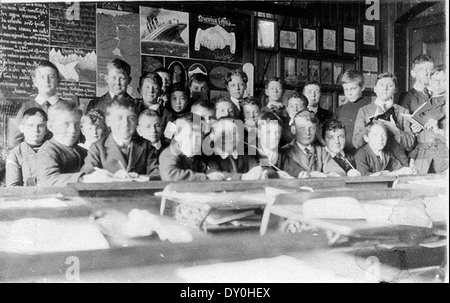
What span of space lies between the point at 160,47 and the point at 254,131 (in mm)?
762

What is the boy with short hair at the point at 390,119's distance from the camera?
11.5 feet

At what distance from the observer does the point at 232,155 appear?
3391mm

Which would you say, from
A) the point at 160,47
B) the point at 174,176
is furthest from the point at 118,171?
the point at 160,47

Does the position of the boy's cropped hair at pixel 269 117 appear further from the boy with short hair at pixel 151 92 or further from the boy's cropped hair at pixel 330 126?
the boy with short hair at pixel 151 92

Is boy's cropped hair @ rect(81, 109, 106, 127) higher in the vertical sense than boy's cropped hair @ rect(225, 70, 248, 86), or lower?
lower

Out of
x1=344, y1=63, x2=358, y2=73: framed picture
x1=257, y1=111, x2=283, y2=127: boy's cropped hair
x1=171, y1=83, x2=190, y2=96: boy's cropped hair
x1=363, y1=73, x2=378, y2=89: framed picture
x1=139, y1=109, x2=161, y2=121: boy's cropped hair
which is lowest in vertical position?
x1=257, y1=111, x2=283, y2=127: boy's cropped hair

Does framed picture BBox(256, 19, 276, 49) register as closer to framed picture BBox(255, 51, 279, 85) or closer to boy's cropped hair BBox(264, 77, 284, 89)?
framed picture BBox(255, 51, 279, 85)

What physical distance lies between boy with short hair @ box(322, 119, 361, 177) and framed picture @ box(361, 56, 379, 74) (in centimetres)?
38

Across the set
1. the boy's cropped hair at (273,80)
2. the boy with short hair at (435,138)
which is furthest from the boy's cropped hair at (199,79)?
the boy with short hair at (435,138)

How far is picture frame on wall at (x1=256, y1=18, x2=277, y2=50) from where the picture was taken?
11.3 feet

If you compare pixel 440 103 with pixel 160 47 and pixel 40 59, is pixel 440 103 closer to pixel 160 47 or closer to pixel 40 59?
pixel 160 47

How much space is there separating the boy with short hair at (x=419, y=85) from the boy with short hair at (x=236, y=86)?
101 cm

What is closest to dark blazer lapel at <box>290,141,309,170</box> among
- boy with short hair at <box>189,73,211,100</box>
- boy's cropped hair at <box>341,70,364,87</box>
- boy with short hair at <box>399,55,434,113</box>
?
boy's cropped hair at <box>341,70,364,87</box>

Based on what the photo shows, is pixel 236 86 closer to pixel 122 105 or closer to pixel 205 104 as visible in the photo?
pixel 205 104
